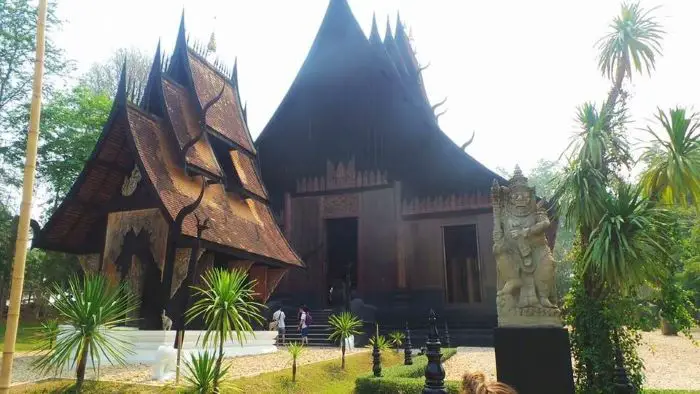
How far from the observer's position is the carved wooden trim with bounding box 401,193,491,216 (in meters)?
16.3

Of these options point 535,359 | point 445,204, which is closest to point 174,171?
point 535,359

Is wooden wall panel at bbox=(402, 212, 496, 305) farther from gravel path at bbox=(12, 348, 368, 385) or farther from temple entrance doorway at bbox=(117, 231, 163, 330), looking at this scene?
temple entrance doorway at bbox=(117, 231, 163, 330)

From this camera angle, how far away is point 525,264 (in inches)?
249

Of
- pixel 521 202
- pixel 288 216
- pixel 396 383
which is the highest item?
pixel 288 216

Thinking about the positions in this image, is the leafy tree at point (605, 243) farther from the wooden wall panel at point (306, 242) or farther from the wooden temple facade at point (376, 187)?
the wooden wall panel at point (306, 242)

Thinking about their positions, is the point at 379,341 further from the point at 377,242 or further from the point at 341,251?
the point at 341,251

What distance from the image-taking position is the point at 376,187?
60.0ft

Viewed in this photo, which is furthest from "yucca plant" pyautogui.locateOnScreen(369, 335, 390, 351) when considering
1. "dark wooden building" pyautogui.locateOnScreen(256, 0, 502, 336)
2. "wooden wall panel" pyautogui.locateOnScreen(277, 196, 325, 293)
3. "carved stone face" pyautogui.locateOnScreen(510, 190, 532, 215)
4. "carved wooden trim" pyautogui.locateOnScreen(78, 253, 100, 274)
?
"wooden wall panel" pyautogui.locateOnScreen(277, 196, 325, 293)

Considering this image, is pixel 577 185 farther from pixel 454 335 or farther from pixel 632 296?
pixel 454 335

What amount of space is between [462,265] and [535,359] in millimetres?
11715

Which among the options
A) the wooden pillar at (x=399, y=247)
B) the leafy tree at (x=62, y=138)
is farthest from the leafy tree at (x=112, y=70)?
the wooden pillar at (x=399, y=247)

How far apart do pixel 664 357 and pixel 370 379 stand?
31.8 ft

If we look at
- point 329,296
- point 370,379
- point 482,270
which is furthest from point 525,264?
point 329,296

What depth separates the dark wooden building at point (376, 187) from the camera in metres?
16.7
